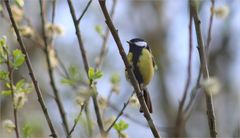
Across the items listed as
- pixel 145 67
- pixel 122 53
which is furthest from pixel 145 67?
pixel 122 53

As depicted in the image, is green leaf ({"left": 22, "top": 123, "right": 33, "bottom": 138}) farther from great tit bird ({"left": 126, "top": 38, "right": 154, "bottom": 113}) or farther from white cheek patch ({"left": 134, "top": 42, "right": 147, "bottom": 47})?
white cheek patch ({"left": 134, "top": 42, "right": 147, "bottom": 47})

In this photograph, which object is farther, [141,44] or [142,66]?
[141,44]

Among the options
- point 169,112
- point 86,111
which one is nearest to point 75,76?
point 86,111

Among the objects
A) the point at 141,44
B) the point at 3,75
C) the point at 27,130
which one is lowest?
the point at 27,130

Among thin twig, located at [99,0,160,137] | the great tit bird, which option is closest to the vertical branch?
thin twig, located at [99,0,160,137]

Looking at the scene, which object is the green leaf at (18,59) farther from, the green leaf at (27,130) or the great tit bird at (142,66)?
the great tit bird at (142,66)

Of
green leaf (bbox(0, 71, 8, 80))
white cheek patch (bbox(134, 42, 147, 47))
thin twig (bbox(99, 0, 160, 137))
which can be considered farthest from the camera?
white cheek patch (bbox(134, 42, 147, 47))

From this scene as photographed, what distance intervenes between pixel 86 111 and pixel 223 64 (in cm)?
460

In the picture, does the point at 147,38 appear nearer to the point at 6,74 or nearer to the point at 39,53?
the point at 39,53

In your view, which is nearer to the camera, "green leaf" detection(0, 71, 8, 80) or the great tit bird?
"green leaf" detection(0, 71, 8, 80)

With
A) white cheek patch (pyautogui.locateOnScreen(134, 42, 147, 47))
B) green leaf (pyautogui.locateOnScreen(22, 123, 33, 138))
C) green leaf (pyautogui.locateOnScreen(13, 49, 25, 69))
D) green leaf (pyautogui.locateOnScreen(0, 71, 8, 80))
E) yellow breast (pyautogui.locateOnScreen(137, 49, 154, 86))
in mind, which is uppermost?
green leaf (pyautogui.locateOnScreen(13, 49, 25, 69))

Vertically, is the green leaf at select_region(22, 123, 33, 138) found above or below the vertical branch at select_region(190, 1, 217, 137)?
below

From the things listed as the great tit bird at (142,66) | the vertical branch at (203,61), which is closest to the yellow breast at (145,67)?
the great tit bird at (142,66)

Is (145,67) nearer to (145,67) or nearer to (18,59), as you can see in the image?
(145,67)
